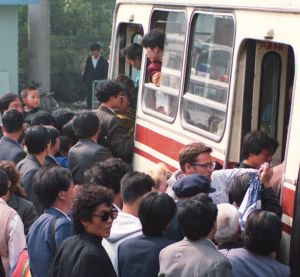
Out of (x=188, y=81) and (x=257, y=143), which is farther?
(x=188, y=81)

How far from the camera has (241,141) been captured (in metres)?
7.42

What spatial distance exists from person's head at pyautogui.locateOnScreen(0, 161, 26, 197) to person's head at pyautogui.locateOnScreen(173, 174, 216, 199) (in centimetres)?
129

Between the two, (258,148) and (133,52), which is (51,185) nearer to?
(258,148)

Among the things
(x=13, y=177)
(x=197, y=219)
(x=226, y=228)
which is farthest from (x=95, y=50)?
(x=197, y=219)

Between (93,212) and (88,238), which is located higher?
(93,212)

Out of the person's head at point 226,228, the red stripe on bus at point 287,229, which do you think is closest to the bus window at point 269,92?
the red stripe on bus at point 287,229

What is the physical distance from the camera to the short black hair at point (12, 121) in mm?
8539

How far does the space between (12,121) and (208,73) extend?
1.83m

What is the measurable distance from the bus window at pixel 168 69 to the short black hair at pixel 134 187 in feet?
8.70

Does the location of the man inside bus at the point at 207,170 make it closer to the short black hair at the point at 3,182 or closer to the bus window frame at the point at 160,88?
the short black hair at the point at 3,182

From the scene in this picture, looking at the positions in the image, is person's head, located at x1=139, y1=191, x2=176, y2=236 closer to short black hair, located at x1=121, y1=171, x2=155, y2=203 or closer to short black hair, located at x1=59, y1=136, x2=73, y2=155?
short black hair, located at x1=121, y1=171, x2=155, y2=203

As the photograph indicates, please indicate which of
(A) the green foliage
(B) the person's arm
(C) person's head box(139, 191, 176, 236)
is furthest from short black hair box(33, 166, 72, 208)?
(A) the green foliage

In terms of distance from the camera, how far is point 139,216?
5641mm

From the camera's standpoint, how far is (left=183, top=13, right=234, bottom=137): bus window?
7.61 m
